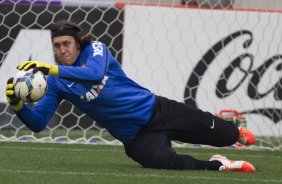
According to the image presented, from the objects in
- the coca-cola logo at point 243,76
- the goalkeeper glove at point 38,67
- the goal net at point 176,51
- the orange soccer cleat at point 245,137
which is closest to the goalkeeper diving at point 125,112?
the orange soccer cleat at point 245,137

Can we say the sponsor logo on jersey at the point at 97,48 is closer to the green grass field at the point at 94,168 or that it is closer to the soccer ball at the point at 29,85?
the soccer ball at the point at 29,85

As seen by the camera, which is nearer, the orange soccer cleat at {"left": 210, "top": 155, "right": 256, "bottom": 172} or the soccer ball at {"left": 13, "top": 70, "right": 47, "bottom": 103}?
the soccer ball at {"left": 13, "top": 70, "right": 47, "bottom": 103}

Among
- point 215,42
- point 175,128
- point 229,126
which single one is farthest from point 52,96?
A: point 215,42

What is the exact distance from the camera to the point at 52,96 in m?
6.50

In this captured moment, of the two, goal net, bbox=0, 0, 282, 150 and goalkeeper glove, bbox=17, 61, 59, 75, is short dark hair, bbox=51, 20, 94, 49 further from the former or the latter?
goal net, bbox=0, 0, 282, 150

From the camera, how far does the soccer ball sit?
5785 mm

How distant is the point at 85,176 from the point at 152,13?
4.53 metres

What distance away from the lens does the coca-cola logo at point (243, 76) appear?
32.8 feet

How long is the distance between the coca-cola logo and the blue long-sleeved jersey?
3.44 meters

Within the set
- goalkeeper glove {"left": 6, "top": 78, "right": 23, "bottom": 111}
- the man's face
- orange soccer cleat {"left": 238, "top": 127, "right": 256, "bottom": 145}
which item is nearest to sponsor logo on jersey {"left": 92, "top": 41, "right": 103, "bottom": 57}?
the man's face

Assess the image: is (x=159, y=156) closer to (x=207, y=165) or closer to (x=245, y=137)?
(x=207, y=165)

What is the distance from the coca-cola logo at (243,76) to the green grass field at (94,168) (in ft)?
5.10

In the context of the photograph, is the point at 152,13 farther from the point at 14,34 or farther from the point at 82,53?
the point at 82,53

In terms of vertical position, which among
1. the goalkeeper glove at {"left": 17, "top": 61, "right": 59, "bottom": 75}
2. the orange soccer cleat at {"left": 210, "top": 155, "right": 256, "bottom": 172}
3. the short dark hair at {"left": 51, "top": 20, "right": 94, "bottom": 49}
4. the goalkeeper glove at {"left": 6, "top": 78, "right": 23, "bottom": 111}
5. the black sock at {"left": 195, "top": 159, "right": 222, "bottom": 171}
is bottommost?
the black sock at {"left": 195, "top": 159, "right": 222, "bottom": 171}
